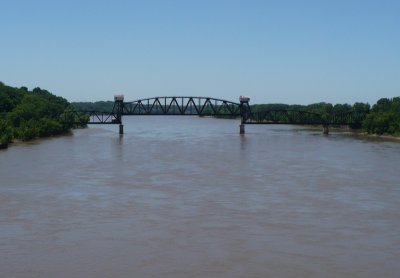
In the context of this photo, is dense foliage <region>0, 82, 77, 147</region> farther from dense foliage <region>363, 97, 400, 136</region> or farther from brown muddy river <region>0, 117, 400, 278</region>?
dense foliage <region>363, 97, 400, 136</region>

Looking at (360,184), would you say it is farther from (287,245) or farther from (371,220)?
(287,245)

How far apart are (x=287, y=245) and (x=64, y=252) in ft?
30.3

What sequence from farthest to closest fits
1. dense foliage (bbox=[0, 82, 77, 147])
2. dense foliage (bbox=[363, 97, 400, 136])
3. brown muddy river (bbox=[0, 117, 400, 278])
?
dense foliage (bbox=[363, 97, 400, 136]) → dense foliage (bbox=[0, 82, 77, 147]) → brown muddy river (bbox=[0, 117, 400, 278])

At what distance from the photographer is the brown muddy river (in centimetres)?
2241

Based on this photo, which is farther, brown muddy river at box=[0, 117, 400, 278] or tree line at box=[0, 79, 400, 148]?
tree line at box=[0, 79, 400, 148]

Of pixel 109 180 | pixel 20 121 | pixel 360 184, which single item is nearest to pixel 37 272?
pixel 109 180

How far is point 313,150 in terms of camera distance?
8025 centimetres

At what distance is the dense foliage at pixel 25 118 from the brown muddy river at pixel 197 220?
29774 millimetres

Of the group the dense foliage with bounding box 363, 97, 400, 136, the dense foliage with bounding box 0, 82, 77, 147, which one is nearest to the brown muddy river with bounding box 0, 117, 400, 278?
the dense foliage with bounding box 0, 82, 77, 147

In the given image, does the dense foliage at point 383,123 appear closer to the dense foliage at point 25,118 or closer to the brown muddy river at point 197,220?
the dense foliage at point 25,118

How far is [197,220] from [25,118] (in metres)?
73.5

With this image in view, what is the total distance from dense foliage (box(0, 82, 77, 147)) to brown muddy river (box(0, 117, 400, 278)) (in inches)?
1172

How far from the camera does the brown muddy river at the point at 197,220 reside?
22406 mm

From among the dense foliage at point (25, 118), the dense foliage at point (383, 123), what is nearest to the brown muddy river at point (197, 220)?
the dense foliage at point (25, 118)
